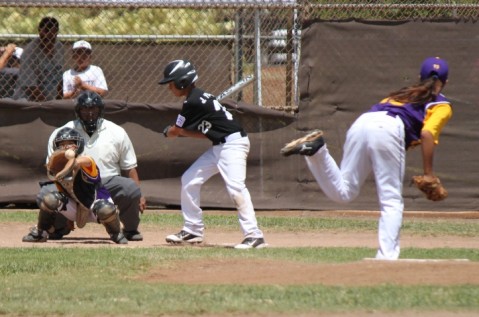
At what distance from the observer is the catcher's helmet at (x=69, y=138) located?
10312 mm

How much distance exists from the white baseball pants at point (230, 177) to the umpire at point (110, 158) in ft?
2.35

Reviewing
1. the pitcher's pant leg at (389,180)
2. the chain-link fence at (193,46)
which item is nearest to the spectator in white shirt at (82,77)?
the chain-link fence at (193,46)

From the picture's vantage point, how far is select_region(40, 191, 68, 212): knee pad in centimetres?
1040

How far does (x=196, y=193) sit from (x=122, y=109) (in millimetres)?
4057

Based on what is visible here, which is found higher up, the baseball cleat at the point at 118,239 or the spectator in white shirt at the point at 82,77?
the spectator in white shirt at the point at 82,77

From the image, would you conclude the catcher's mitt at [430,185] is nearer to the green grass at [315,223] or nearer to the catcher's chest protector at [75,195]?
the catcher's chest protector at [75,195]

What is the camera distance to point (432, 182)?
837 centimetres

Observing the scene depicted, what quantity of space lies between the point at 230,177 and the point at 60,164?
1.54 meters

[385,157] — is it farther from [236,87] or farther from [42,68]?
[42,68]

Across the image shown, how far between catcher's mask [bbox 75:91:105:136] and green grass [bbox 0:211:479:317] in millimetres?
1491

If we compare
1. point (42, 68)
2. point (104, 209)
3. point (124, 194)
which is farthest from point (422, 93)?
point (42, 68)

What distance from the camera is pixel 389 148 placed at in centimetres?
842

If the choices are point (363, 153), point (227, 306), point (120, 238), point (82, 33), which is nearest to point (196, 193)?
point (120, 238)

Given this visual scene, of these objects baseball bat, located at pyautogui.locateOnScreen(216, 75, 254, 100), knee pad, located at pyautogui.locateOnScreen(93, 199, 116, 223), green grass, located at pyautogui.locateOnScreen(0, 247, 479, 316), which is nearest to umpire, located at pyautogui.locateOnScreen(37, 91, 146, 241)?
knee pad, located at pyautogui.locateOnScreen(93, 199, 116, 223)
